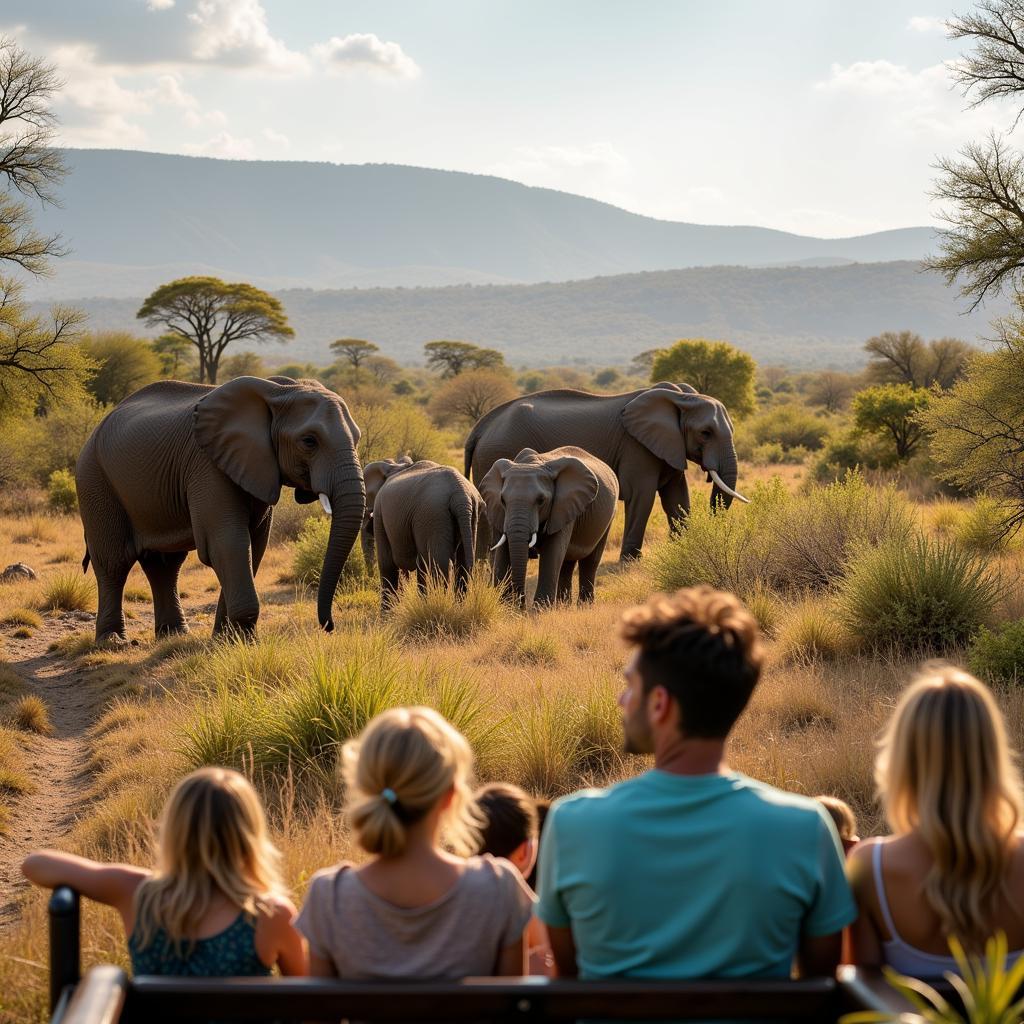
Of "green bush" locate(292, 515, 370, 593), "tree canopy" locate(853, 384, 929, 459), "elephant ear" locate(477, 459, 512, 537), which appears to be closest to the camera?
"elephant ear" locate(477, 459, 512, 537)

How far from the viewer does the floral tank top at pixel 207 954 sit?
3.15 meters

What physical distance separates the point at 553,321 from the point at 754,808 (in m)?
194

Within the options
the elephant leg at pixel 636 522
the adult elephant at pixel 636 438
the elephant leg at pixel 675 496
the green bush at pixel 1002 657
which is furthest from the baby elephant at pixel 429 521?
the green bush at pixel 1002 657

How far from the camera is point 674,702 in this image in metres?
2.77

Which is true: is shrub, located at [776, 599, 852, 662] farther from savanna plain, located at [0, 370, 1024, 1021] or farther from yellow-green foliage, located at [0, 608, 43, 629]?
yellow-green foliage, located at [0, 608, 43, 629]

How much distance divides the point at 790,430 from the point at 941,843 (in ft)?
119

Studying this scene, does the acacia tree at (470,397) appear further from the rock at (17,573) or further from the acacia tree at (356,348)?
the rock at (17,573)

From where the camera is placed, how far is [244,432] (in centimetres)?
1071

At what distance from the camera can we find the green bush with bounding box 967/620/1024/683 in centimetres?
792

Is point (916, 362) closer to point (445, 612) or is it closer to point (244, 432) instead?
point (445, 612)

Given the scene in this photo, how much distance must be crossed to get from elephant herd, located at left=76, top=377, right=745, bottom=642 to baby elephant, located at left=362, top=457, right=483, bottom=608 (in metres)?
0.02

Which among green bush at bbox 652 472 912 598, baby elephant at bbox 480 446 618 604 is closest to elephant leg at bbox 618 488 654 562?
baby elephant at bbox 480 446 618 604

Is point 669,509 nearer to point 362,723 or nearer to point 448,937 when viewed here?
point 362,723

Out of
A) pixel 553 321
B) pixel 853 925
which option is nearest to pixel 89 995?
pixel 853 925
